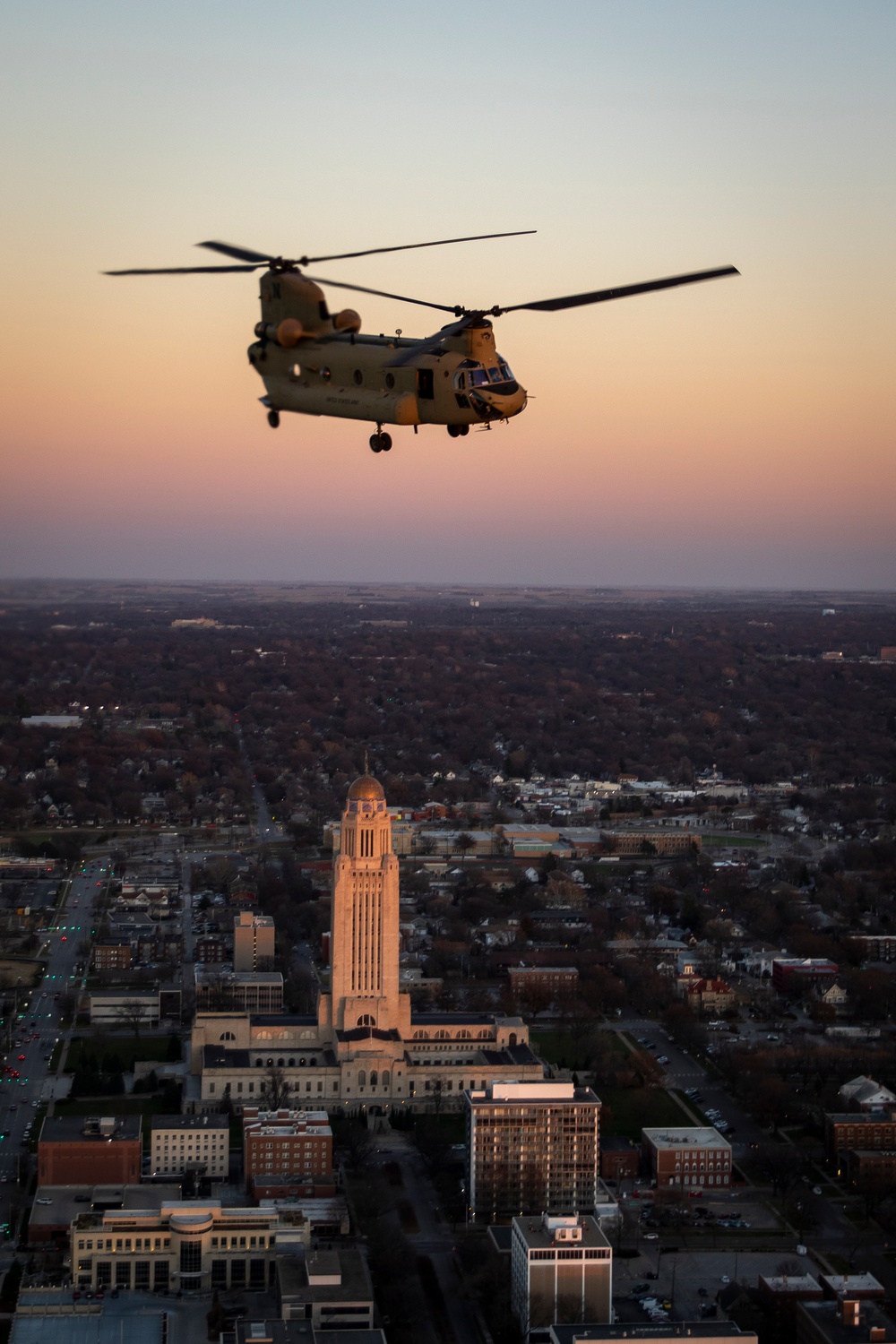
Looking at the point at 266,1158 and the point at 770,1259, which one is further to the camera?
the point at 266,1158

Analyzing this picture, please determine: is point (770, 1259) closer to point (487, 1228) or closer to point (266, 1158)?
point (487, 1228)

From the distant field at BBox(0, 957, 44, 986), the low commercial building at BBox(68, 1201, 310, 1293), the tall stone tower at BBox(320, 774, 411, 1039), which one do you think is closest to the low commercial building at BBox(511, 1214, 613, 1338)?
the low commercial building at BBox(68, 1201, 310, 1293)

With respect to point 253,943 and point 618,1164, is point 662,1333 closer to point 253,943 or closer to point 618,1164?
point 618,1164

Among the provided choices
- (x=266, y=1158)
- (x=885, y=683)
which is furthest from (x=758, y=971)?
(x=885, y=683)

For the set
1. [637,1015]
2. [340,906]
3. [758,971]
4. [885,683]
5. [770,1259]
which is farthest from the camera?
Result: [885,683]

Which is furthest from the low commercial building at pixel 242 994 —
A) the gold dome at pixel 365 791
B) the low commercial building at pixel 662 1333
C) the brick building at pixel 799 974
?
the low commercial building at pixel 662 1333

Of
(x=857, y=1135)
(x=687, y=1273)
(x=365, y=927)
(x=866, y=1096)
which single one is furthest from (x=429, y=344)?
(x=365, y=927)

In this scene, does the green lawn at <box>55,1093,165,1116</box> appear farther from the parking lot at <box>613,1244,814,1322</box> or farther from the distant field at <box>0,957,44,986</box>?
the distant field at <box>0,957,44,986</box>
